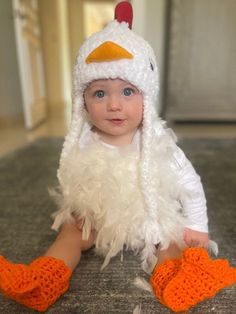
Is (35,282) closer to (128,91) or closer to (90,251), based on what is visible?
(90,251)

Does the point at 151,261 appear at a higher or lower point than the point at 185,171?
lower

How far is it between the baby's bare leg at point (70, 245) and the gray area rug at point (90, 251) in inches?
1.1

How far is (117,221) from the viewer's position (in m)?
0.58

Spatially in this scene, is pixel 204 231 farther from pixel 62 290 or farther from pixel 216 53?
pixel 216 53

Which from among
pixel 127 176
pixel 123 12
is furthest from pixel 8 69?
pixel 127 176

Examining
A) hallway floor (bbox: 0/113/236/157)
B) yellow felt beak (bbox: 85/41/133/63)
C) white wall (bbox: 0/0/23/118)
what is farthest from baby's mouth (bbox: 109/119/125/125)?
white wall (bbox: 0/0/23/118)

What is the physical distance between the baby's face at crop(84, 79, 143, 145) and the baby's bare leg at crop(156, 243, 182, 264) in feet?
→ 0.80

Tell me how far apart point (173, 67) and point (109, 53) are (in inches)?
70.2

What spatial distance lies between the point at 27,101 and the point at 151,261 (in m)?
1.95

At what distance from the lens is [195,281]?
45 cm

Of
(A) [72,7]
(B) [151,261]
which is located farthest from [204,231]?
(A) [72,7]

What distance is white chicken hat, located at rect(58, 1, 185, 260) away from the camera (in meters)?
0.55

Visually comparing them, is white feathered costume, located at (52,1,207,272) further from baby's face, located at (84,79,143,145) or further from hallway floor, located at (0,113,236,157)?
hallway floor, located at (0,113,236,157)

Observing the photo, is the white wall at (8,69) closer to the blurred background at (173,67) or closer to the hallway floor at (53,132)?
the blurred background at (173,67)
